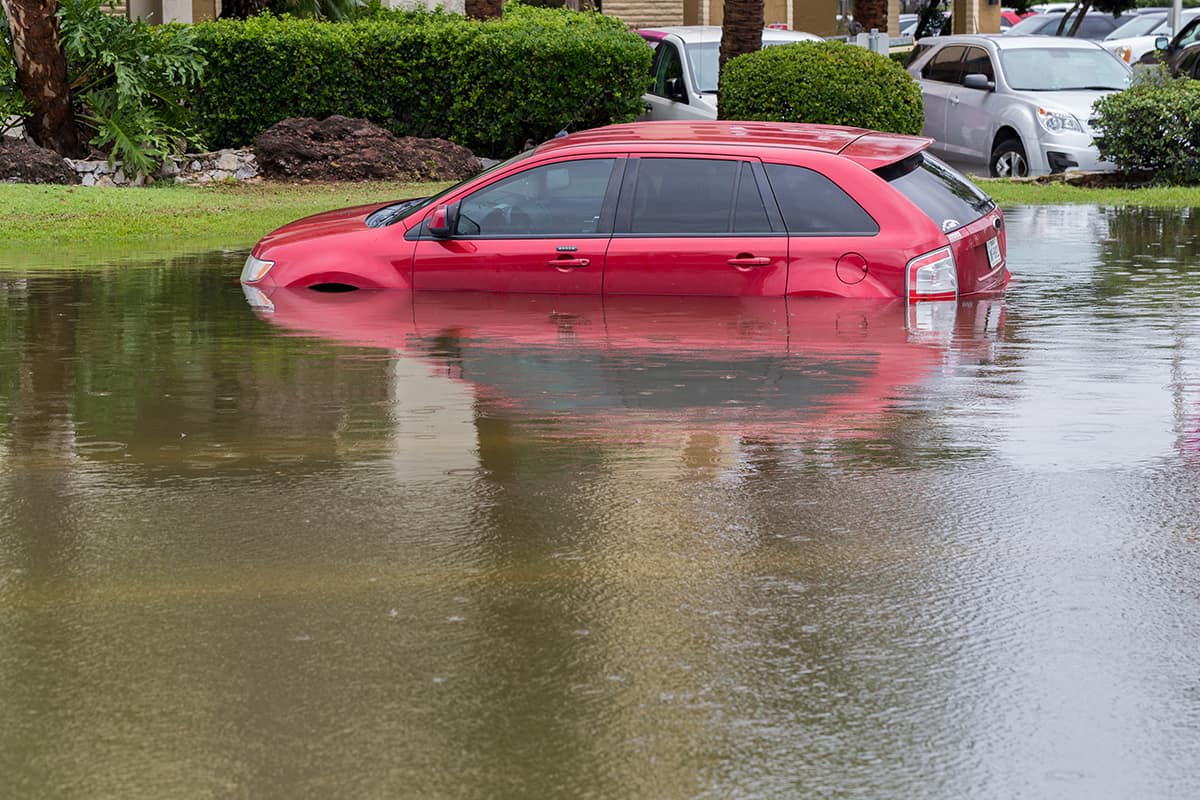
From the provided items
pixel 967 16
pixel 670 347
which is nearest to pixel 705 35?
pixel 670 347

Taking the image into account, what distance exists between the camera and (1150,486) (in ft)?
25.1

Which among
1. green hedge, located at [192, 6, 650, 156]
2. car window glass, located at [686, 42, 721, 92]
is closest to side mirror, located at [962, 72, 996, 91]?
car window glass, located at [686, 42, 721, 92]

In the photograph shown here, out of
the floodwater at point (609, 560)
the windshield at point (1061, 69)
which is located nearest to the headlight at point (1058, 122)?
the windshield at point (1061, 69)

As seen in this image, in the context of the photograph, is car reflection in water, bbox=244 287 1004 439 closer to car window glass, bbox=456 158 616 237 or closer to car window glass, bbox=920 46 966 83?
car window glass, bbox=456 158 616 237

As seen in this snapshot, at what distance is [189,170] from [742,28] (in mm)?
7089

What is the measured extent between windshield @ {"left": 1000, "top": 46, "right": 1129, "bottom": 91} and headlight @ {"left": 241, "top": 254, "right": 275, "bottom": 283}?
12782 mm

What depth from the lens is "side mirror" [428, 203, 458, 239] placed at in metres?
12.3

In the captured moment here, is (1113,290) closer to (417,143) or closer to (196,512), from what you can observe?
(196,512)

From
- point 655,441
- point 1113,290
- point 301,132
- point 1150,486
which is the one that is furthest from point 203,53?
point 1150,486

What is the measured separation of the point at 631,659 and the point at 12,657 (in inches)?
71.9

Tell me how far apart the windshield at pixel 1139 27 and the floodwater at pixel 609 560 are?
4345cm

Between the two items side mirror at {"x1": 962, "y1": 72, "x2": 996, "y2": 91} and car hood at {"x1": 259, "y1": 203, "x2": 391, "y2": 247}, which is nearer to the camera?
car hood at {"x1": 259, "y1": 203, "x2": 391, "y2": 247}

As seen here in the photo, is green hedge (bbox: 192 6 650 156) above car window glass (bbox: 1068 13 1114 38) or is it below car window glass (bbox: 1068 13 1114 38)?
below

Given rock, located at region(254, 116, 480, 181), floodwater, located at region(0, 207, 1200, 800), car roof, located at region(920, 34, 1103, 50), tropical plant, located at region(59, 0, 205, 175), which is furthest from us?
car roof, located at region(920, 34, 1103, 50)
